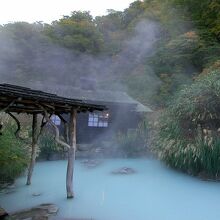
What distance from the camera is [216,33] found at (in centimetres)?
2448

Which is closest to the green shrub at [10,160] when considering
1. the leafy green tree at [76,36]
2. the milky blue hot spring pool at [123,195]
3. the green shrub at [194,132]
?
the milky blue hot spring pool at [123,195]

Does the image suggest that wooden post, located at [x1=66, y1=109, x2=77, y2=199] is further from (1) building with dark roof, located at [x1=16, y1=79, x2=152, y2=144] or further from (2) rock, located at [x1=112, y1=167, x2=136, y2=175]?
(1) building with dark roof, located at [x1=16, y1=79, x2=152, y2=144]

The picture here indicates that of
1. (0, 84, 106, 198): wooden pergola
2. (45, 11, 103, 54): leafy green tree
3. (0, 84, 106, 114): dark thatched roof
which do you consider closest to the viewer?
(0, 84, 106, 114): dark thatched roof

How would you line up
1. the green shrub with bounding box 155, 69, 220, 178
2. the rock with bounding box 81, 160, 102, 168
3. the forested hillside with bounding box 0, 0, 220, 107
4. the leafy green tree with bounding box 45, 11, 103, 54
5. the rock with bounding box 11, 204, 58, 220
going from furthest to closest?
the leafy green tree with bounding box 45, 11, 103, 54
the forested hillside with bounding box 0, 0, 220, 107
the rock with bounding box 81, 160, 102, 168
the green shrub with bounding box 155, 69, 220, 178
the rock with bounding box 11, 204, 58, 220

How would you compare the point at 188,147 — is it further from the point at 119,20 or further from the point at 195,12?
the point at 119,20

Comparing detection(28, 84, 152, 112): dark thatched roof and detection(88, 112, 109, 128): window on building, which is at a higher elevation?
detection(28, 84, 152, 112): dark thatched roof

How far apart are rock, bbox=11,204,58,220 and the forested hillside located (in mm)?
17013

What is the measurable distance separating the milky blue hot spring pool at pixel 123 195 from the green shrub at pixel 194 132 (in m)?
0.54

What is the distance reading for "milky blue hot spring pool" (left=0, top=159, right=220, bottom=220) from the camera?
23.6ft

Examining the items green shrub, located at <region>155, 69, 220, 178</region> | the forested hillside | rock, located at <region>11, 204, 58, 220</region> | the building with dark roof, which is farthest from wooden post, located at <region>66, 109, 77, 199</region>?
the forested hillside

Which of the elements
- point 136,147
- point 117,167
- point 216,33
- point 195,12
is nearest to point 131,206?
point 117,167

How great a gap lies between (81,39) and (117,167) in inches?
802

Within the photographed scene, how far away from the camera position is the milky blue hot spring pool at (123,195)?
23.6 feet

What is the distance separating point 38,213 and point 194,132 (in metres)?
7.64
